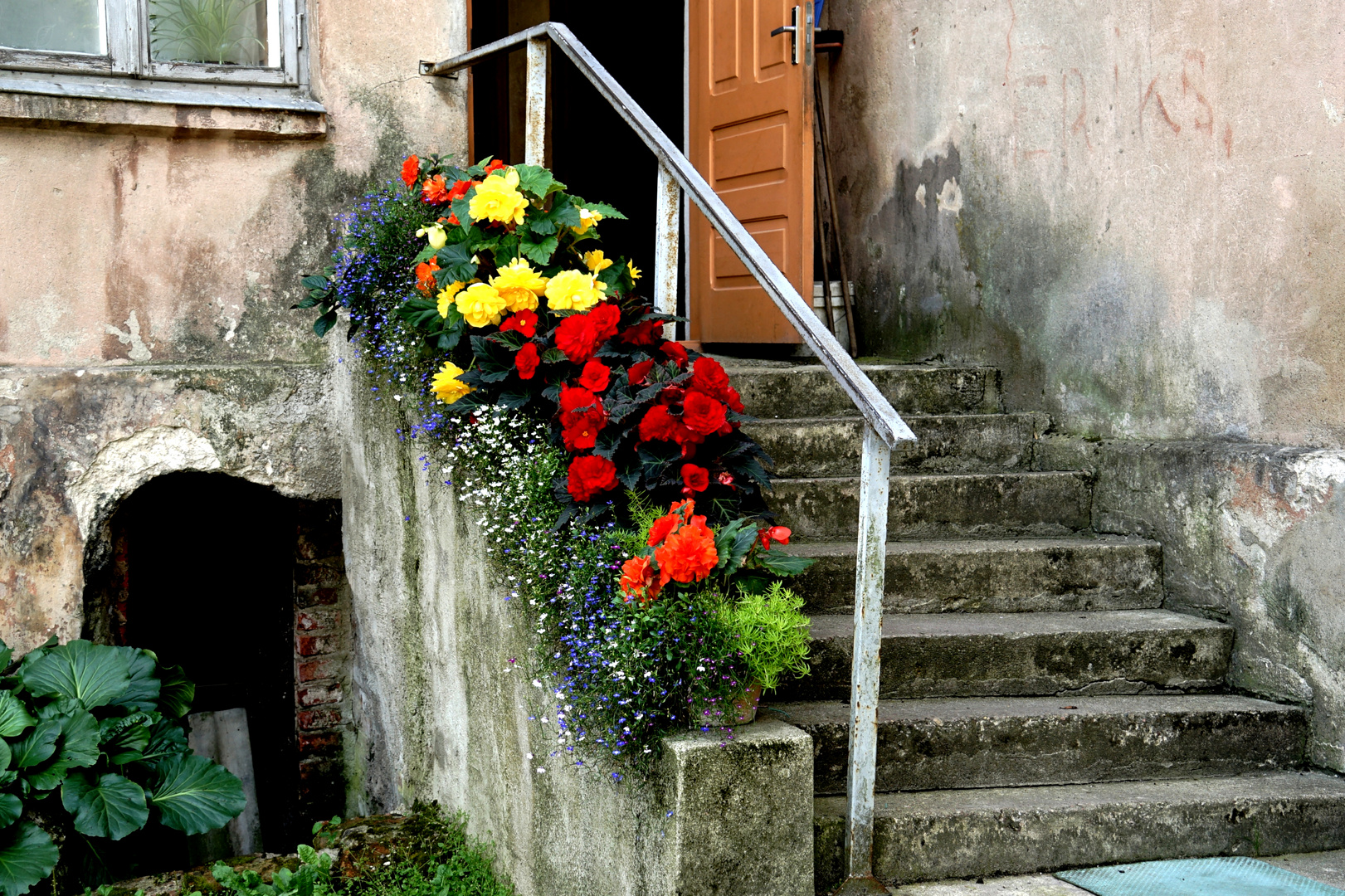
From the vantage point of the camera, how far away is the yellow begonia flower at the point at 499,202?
321 cm

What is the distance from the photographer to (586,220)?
3307 millimetres

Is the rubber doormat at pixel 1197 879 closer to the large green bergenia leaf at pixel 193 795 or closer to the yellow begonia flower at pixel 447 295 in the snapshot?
the yellow begonia flower at pixel 447 295

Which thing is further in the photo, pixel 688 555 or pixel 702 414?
pixel 702 414

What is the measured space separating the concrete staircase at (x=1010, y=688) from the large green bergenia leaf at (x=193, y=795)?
176cm

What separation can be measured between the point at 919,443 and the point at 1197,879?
187cm

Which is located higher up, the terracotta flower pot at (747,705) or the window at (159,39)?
the window at (159,39)

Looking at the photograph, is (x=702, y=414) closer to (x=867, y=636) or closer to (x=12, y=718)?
(x=867, y=636)

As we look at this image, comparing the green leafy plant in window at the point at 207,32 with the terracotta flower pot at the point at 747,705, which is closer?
the terracotta flower pot at the point at 747,705

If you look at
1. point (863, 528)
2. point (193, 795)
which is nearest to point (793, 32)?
point (863, 528)

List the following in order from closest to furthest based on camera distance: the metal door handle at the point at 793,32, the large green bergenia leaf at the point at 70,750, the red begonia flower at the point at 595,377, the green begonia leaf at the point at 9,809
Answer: the red begonia flower at the point at 595,377
the green begonia leaf at the point at 9,809
the large green bergenia leaf at the point at 70,750
the metal door handle at the point at 793,32

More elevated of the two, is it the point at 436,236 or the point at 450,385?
the point at 436,236

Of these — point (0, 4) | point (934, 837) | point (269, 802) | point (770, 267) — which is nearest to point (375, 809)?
point (269, 802)

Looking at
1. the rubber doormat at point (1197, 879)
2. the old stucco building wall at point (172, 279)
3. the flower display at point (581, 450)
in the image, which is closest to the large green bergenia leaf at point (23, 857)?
the old stucco building wall at point (172, 279)

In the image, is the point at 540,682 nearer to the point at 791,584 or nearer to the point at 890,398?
the point at 791,584
